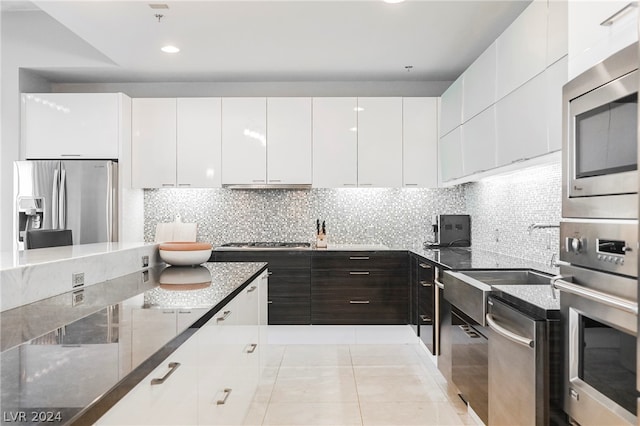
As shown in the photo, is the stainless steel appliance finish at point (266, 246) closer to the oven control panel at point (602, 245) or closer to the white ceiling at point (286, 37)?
the white ceiling at point (286, 37)

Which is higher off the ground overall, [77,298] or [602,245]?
[602,245]

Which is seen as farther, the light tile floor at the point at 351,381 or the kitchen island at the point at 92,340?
the light tile floor at the point at 351,381

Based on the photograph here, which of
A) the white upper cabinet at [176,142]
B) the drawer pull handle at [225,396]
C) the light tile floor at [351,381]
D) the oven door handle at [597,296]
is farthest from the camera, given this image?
the white upper cabinet at [176,142]

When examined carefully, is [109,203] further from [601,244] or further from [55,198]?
[601,244]

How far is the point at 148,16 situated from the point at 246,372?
8.31 feet

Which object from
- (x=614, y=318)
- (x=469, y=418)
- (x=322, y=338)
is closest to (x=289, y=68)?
(x=322, y=338)

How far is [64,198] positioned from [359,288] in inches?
114

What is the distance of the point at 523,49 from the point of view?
8.95 feet

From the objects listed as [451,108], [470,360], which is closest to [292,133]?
[451,108]

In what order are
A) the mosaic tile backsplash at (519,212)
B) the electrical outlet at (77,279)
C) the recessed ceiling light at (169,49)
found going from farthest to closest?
1. the recessed ceiling light at (169,49)
2. the mosaic tile backsplash at (519,212)
3. the electrical outlet at (77,279)

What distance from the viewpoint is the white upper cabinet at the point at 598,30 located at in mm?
1371

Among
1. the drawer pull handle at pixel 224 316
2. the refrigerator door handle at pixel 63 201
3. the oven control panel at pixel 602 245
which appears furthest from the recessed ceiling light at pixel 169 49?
the oven control panel at pixel 602 245

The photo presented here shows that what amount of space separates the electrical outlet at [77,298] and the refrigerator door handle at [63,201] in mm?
2740

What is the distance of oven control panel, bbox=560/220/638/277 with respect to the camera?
1.31 m
